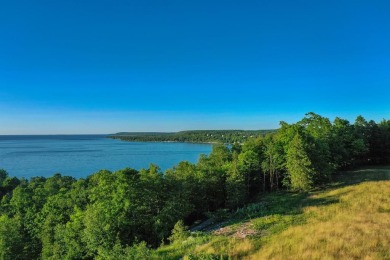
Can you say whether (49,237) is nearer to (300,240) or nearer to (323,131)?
(300,240)

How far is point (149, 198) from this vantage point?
2552cm

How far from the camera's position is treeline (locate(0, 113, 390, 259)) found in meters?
23.5

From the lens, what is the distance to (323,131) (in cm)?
4275

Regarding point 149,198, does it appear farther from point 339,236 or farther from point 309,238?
point 339,236

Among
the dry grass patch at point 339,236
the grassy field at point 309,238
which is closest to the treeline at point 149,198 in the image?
the grassy field at point 309,238

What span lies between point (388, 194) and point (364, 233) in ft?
37.3

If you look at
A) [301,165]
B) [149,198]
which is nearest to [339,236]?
[149,198]

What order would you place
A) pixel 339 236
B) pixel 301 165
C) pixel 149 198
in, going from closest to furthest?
pixel 339 236
pixel 149 198
pixel 301 165

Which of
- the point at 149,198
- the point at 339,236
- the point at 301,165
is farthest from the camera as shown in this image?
the point at 301,165

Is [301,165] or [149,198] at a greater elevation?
[301,165]

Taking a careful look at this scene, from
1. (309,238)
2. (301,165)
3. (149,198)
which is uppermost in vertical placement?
(301,165)

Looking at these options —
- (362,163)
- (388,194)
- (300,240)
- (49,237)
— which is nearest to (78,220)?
(49,237)

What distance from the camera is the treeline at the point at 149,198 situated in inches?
926

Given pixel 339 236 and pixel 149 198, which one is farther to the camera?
pixel 149 198
